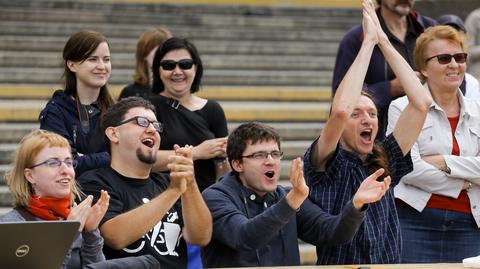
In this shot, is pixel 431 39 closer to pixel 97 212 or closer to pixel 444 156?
pixel 444 156

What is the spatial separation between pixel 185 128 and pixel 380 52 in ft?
4.33

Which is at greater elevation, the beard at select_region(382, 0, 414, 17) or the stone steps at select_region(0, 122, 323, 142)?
the beard at select_region(382, 0, 414, 17)

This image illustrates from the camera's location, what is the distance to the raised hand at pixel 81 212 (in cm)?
524

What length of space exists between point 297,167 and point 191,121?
5.25ft

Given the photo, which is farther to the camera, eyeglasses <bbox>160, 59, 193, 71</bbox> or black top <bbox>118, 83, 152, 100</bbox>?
black top <bbox>118, 83, 152, 100</bbox>

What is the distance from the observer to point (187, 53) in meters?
7.19

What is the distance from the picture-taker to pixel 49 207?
17.3 ft

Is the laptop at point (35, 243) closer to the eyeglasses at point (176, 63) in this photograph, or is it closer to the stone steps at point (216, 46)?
the eyeglasses at point (176, 63)

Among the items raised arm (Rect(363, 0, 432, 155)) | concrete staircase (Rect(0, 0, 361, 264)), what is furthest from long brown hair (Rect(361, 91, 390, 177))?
concrete staircase (Rect(0, 0, 361, 264))

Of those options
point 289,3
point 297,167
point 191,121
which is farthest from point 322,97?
point 297,167

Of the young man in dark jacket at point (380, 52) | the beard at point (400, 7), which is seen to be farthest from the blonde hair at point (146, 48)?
the beard at point (400, 7)

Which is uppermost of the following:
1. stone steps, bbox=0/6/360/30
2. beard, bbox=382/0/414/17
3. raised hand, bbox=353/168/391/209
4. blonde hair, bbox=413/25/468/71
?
beard, bbox=382/0/414/17

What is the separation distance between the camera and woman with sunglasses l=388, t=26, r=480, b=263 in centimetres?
659

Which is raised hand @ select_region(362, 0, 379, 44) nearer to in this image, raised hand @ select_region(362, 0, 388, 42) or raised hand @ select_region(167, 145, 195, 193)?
raised hand @ select_region(362, 0, 388, 42)
